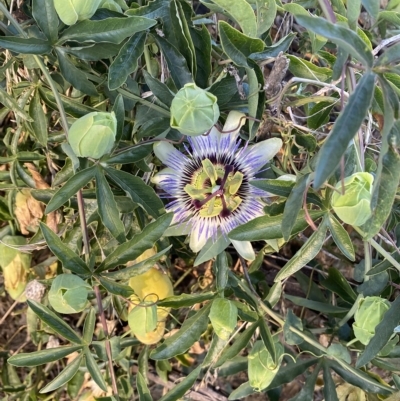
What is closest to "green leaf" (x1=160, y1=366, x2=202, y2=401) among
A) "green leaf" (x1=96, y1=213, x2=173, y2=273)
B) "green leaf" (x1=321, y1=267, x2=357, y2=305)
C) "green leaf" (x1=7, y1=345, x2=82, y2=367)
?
"green leaf" (x1=7, y1=345, x2=82, y2=367)

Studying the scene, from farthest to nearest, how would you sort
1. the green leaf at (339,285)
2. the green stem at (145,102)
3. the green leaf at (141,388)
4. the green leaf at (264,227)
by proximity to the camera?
the green leaf at (339,285)
the green leaf at (141,388)
the green stem at (145,102)
the green leaf at (264,227)

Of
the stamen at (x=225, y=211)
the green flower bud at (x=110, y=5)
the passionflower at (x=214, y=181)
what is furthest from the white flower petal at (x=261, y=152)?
the green flower bud at (x=110, y=5)

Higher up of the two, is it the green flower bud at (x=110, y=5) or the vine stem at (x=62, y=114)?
the green flower bud at (x=110, y=5)

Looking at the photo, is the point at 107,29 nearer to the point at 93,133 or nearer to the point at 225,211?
the point at 93,133

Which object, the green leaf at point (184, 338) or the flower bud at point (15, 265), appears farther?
the flower bud at point (15, 265)

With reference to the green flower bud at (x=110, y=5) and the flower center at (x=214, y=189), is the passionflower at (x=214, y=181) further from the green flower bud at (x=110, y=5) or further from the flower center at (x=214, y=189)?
the green flower bud at (x=110, y=5)

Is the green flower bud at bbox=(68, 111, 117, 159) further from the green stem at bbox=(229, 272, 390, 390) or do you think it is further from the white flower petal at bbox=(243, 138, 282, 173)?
the green stem at bbox=(229, 272, 390, 390)
